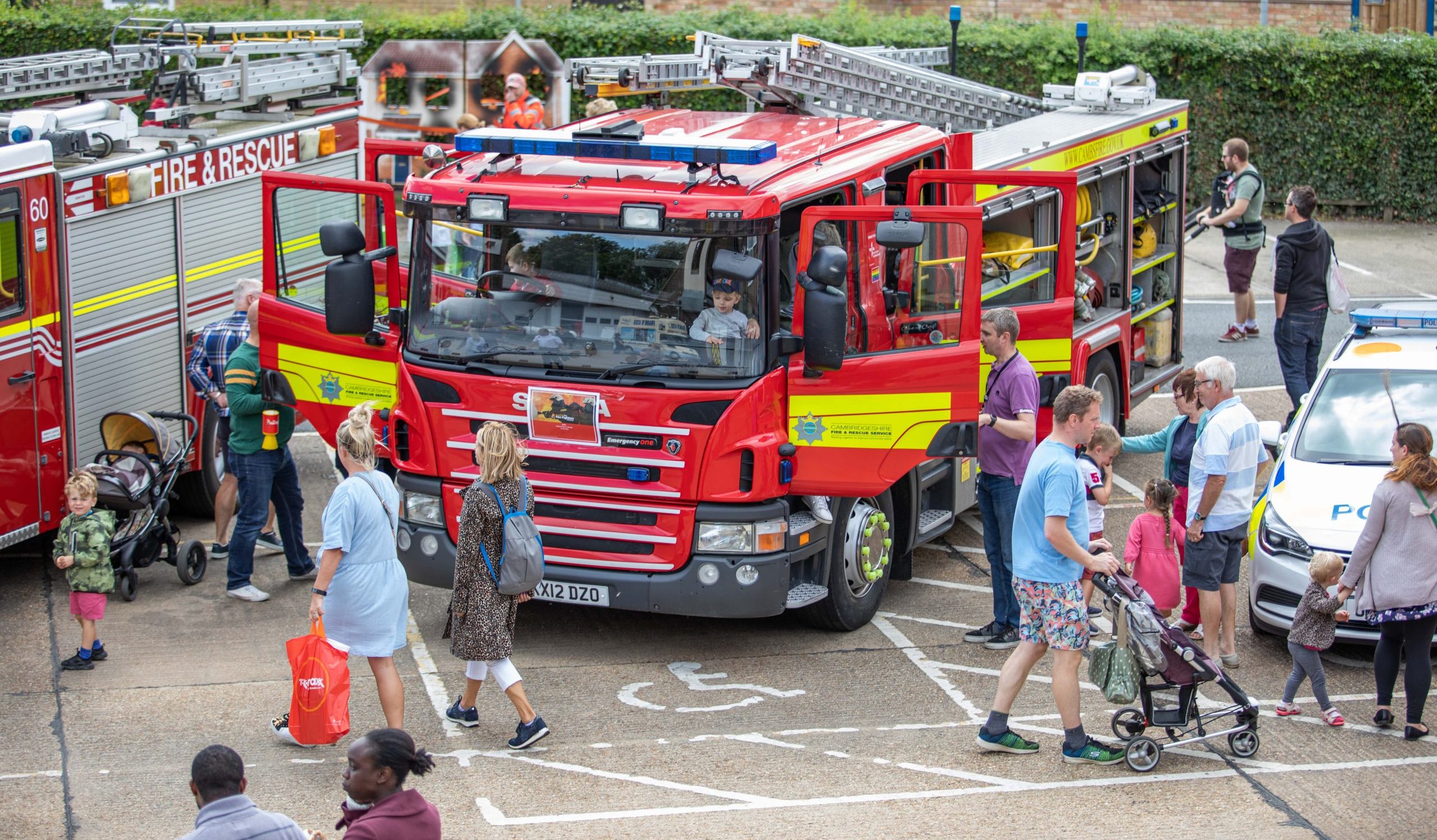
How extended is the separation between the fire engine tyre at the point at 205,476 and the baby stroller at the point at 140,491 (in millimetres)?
465

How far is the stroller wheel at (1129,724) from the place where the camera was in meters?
7.64

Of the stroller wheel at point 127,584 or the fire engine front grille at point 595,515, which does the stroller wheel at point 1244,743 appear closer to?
the fire engine front grille at point 595,515

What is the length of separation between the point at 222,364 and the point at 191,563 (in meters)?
1.22

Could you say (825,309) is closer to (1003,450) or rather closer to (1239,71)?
(1003,450)

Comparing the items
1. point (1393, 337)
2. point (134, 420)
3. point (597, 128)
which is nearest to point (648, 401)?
point (597, 128)

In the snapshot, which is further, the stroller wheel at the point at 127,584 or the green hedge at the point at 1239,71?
the green hedge at the point at 1239,71

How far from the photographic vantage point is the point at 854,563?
9.14m

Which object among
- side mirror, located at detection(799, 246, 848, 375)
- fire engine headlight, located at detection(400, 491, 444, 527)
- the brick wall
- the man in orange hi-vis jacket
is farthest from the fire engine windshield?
the brick wall

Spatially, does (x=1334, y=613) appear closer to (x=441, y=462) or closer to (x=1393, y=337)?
(x=1393, y=337)

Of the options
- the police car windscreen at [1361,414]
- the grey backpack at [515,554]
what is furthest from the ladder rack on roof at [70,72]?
the police car windscreen at [1361,414]

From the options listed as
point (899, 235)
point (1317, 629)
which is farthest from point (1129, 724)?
point (899, 235)

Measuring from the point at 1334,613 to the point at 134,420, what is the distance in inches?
278

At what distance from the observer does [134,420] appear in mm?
10414

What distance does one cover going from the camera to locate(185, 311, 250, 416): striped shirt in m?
10.1
